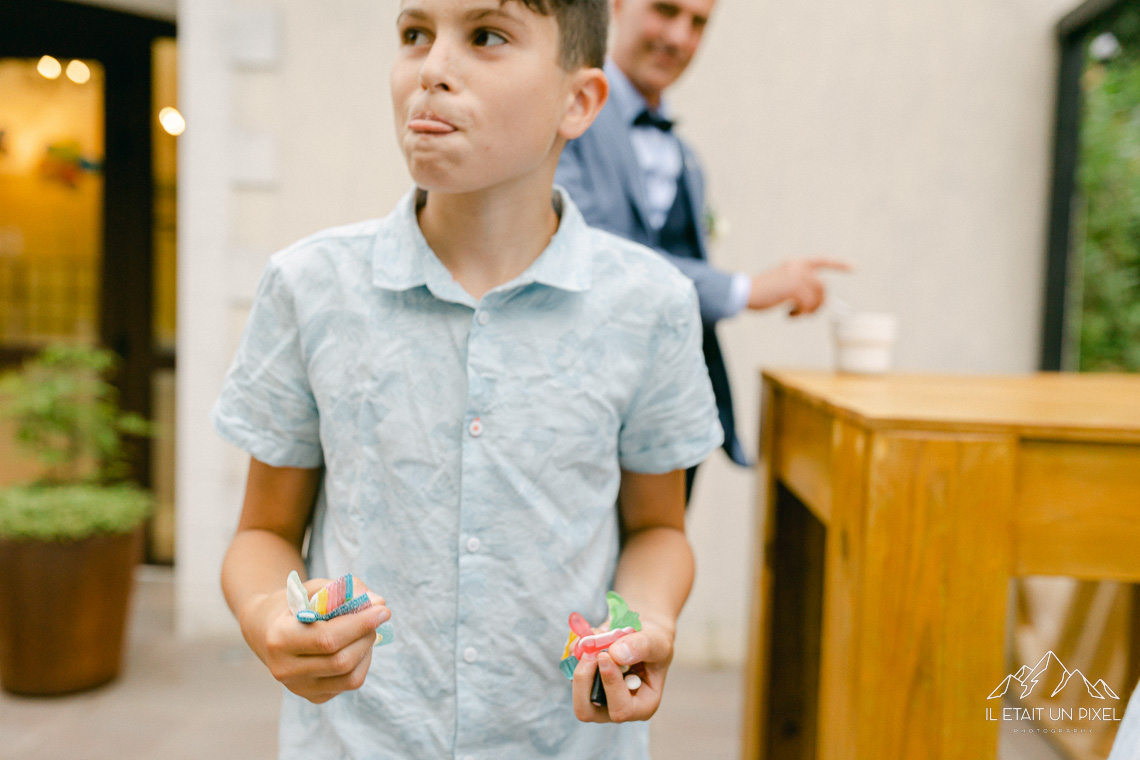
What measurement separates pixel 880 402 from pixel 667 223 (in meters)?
0.72

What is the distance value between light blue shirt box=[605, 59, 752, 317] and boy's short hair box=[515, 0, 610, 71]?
72 cm

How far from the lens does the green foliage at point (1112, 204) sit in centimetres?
253

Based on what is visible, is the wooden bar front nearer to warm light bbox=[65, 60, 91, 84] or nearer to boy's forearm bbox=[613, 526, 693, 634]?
boy's forearm bbox=[613, 526, 693, 634]

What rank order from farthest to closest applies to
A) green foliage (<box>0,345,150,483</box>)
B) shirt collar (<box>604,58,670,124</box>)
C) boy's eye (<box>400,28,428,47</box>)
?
green foliage (<box>0,345,150,483</box>) < shirt collar (<box>604,58,670,124</box>) < boy's eye (<box>400,28,428,47</box>)

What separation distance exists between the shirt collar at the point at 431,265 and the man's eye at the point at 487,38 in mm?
197

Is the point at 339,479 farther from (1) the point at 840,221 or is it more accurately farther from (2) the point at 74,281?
(2) the point at 74,281

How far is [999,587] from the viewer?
921 mm

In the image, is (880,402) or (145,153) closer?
(880,402)

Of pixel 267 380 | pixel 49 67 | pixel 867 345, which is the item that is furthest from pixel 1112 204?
pixel 49 67

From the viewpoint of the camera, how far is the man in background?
4.84ft

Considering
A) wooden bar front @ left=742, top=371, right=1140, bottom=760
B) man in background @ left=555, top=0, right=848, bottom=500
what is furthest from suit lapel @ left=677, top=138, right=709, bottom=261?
wooden bar front @ left=742, top=371, right=1140, bottom=760

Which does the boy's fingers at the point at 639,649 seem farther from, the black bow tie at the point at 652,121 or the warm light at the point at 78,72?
the warm light at the point at 78,72

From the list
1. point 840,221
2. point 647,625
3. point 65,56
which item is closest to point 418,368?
point 647,625

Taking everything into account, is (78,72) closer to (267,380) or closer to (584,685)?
(267,380)
